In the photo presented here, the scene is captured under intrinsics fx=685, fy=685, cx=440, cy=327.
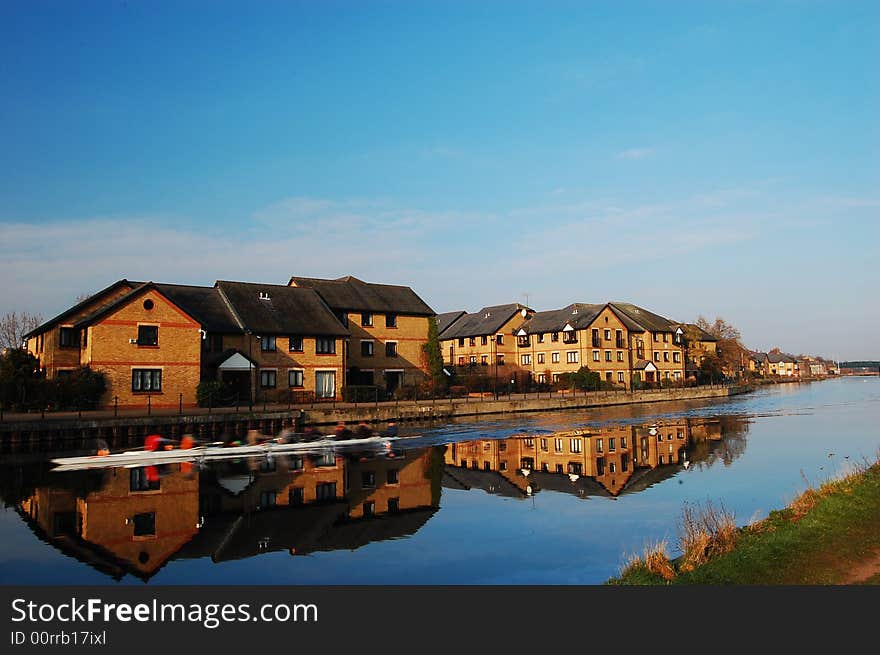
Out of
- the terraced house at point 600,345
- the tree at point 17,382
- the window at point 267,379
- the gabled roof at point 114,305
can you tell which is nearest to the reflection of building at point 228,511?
the tree at point 17,382

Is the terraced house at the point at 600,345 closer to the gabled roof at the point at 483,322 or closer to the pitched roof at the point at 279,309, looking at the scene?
the gabled roof at the point at 483,322

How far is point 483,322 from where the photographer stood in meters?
77.2

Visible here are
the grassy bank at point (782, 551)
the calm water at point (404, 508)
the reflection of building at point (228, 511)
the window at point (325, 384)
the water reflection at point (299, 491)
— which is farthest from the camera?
the window at point (325, 384)

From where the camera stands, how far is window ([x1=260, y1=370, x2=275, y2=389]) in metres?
42.6

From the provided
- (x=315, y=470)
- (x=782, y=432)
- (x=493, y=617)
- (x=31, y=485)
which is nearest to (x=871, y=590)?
(x=493, y=617)

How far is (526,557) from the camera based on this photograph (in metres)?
13.2

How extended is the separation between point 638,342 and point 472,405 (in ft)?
112

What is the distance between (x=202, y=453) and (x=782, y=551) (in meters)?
20.9

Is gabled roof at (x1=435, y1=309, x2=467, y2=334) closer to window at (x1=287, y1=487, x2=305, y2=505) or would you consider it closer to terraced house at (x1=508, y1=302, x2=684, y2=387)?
terraced house at (x1=508, y1=302, x2=684, y2=387)

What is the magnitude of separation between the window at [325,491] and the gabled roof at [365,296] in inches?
1149

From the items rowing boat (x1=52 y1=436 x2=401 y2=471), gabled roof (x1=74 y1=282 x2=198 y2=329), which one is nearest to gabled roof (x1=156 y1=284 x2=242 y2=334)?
gabled roof (x1=74 y1=282 x2=198 y2=329)

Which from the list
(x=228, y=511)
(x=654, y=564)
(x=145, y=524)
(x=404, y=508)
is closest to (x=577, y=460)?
(x=404, y=508)

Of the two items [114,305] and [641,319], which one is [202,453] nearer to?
[114,305]

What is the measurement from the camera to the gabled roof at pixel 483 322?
245ft
